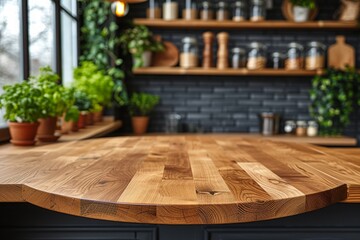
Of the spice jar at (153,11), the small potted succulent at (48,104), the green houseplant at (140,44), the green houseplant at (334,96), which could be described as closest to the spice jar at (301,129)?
the green houseplant at (334,96)

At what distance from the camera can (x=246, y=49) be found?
3.95 metres

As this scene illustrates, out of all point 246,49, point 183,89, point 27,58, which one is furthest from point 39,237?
point 246,49

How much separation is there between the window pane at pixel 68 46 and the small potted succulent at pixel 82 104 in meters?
0.51

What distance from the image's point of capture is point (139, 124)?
380 centimetres

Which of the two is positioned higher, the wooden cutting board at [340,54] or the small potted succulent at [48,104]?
the wooden cutting board at [340,54]

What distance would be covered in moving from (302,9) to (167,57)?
1.34 metres

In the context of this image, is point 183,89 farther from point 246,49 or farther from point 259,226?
point 259,226

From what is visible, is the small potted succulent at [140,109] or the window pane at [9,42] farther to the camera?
the small potted succulent at [140,109]

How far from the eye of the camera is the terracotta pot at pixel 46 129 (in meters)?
1.93

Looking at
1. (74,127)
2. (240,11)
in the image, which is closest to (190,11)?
(240,11)

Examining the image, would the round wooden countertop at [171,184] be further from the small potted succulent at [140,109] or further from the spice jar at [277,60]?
the spice jar at [277,60]

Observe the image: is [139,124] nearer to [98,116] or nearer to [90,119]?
[98,116]

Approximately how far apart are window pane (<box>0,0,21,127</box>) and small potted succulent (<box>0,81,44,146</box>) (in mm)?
353

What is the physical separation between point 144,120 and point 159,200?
298cm
